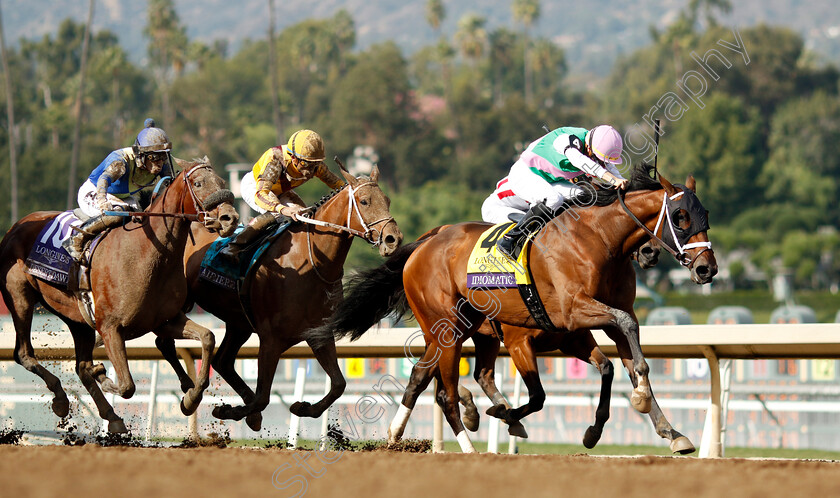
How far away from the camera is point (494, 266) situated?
251 inches

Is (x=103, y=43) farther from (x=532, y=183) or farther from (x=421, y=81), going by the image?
(x=532, y=183)

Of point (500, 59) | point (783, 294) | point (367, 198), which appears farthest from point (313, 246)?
point (500, 59)

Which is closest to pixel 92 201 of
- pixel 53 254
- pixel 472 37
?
pixel 53 254

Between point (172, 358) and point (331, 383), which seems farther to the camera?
point (172, 358)

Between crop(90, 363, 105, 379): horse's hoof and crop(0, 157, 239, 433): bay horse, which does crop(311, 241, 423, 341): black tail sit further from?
crop(90, 363, 105, 379): horse's hoof

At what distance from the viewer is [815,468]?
4863 millimetres

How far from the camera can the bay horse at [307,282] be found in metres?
6.71

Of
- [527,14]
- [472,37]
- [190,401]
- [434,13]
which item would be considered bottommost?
[190,401]

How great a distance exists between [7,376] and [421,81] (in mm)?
106128

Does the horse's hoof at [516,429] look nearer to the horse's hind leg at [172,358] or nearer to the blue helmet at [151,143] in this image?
the horse's hind leg at [172,358]

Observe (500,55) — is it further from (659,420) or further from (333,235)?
(659,420)

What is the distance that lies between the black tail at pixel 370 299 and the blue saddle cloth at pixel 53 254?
161cm

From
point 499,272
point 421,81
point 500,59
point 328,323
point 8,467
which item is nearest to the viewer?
point 8,467

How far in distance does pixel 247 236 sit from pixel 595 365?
2.19 m
